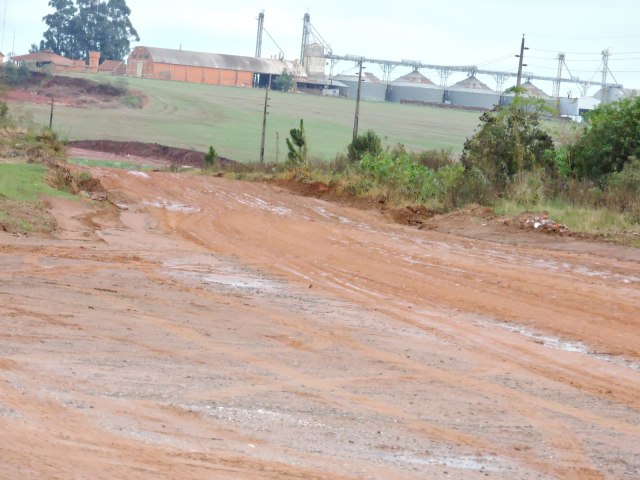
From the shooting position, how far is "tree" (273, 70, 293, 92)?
140500 millimetres

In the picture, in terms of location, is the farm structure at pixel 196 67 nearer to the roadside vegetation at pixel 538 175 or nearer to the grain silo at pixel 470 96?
the grain silo at pixel 470 96

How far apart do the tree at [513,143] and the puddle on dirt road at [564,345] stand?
18502mm

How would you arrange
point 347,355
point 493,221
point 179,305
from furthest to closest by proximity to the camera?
point 493,221
point 179,305
point 347,355

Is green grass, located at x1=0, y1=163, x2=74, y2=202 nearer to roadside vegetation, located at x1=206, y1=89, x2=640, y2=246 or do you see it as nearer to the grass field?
roadside vegetation, located at x1=206, y1=89, x2=640, y2=246

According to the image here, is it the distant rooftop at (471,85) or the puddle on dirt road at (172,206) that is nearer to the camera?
the puddle on dirt road at (172,206)

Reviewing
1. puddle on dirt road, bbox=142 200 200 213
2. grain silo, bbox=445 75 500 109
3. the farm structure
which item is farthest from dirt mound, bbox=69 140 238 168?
grain silo, bbox=445 75 500 109

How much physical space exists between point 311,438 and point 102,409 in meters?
1.54

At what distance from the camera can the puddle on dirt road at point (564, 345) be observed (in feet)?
36.5

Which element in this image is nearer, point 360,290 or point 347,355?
point 347,355

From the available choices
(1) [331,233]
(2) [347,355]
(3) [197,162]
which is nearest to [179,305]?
(2) [347,355]

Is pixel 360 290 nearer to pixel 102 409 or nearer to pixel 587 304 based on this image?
pixel 587 304

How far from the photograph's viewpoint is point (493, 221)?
26.4m

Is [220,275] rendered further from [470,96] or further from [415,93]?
[415,93]

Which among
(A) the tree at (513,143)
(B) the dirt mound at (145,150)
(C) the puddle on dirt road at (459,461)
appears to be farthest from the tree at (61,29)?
(C) the puddle on dirt road at (459,461)
